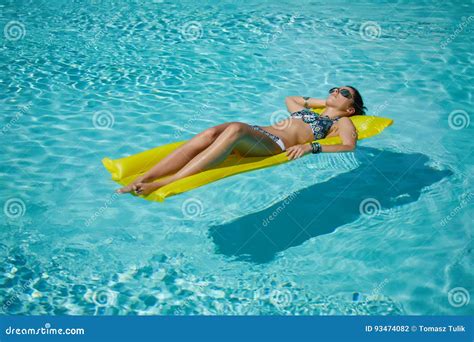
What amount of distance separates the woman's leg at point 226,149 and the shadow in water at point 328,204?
547 millimetres

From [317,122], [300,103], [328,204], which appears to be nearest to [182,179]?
[328,204]

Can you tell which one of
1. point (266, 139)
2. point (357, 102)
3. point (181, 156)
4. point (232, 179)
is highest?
point (357, 102)

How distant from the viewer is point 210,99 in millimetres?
6504

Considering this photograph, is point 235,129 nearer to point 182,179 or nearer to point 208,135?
point 208,135

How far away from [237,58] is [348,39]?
1.85m

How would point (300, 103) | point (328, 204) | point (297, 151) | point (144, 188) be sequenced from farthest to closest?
point (300, 103), point (328, 204), point (297, 151), point (144, 188)

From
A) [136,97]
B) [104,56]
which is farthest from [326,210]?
[104,56]

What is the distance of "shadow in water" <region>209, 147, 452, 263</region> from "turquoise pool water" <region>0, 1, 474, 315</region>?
2 centimetres

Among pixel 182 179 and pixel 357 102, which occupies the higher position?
pixel 357 102

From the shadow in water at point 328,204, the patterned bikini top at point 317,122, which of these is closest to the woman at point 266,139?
the patterned bikini top at point 317,122

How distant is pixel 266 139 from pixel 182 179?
0.92m

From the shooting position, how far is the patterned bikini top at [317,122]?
4824 millimetres

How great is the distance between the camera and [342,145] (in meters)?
4.40

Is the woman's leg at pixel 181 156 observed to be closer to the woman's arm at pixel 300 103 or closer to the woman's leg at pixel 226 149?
the woman's leg at pixel 226 149
